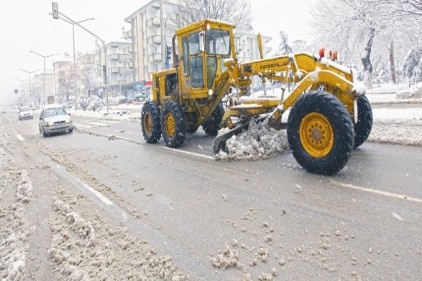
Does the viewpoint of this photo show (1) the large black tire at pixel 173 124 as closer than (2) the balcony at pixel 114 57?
Yes

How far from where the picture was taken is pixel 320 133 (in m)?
5.70

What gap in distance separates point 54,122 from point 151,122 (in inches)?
303

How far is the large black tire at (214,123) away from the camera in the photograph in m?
10.8

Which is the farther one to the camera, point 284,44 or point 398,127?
point 284,44

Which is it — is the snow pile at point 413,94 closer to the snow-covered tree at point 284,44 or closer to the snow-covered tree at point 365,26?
the snow-covered tree at point 365,26

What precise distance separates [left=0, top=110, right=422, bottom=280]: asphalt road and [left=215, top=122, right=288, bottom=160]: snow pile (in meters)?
0.25

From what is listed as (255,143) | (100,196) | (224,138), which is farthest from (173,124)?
(100,196)

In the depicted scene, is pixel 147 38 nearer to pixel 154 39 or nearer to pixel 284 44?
pixel 154 39

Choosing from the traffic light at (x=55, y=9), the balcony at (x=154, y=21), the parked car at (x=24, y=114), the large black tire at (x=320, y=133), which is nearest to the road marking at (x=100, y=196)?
the large black tire at (x=320, y=133)

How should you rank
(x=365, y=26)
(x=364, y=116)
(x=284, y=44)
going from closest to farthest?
1. (x=364, y=116)
2. (x=365, y=26)
3. (x=284, y=44)

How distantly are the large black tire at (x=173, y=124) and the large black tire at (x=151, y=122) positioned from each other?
2.26 ft

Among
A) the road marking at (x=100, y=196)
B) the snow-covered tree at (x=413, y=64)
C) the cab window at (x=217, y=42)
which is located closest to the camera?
the road marking at (x=100, y=196)

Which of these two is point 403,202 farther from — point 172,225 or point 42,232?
point 42,232

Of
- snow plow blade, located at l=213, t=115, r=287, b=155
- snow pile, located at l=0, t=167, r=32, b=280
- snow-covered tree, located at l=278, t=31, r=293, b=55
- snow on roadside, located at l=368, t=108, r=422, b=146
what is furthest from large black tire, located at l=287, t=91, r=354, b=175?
snow-covered tree, located at l=278, t=31, r=293, b=55
